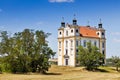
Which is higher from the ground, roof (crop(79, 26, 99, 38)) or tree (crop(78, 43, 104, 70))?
roof (crop(79, 26, 99, 38))

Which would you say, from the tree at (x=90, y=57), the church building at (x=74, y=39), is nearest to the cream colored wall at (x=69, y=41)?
the church building at (x=74, y=39)

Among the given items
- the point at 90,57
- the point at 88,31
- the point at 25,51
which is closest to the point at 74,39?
the point at 88,31

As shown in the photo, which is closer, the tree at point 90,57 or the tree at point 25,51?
the tree at point 25,51

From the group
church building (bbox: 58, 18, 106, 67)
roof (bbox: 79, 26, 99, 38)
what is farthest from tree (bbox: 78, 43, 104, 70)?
roof (bbox: 79, 26, 99, 38)

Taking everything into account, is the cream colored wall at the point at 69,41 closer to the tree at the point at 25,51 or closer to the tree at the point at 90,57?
the tree at the point at 90,57

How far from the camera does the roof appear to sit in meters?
95.9

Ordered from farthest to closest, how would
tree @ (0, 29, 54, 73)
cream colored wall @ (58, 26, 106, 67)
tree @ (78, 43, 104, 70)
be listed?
cream colored wall @ (58, 26, 106, 67), tree @ (78, 43, 104, 70), tree @ (0, 29, 54, 73)

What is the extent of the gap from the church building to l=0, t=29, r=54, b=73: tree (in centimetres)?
2553

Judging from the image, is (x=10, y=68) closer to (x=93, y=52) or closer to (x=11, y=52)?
(x=11, y=52)

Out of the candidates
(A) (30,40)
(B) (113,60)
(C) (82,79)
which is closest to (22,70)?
(A) (30,40)

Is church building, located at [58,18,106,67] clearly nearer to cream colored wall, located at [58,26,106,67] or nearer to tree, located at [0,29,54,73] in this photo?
cream colored wall, located at [58,26,106,67]

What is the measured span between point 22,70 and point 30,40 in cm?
679

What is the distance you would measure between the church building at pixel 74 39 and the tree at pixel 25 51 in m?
25.5

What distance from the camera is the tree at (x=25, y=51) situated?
64.2 metres
